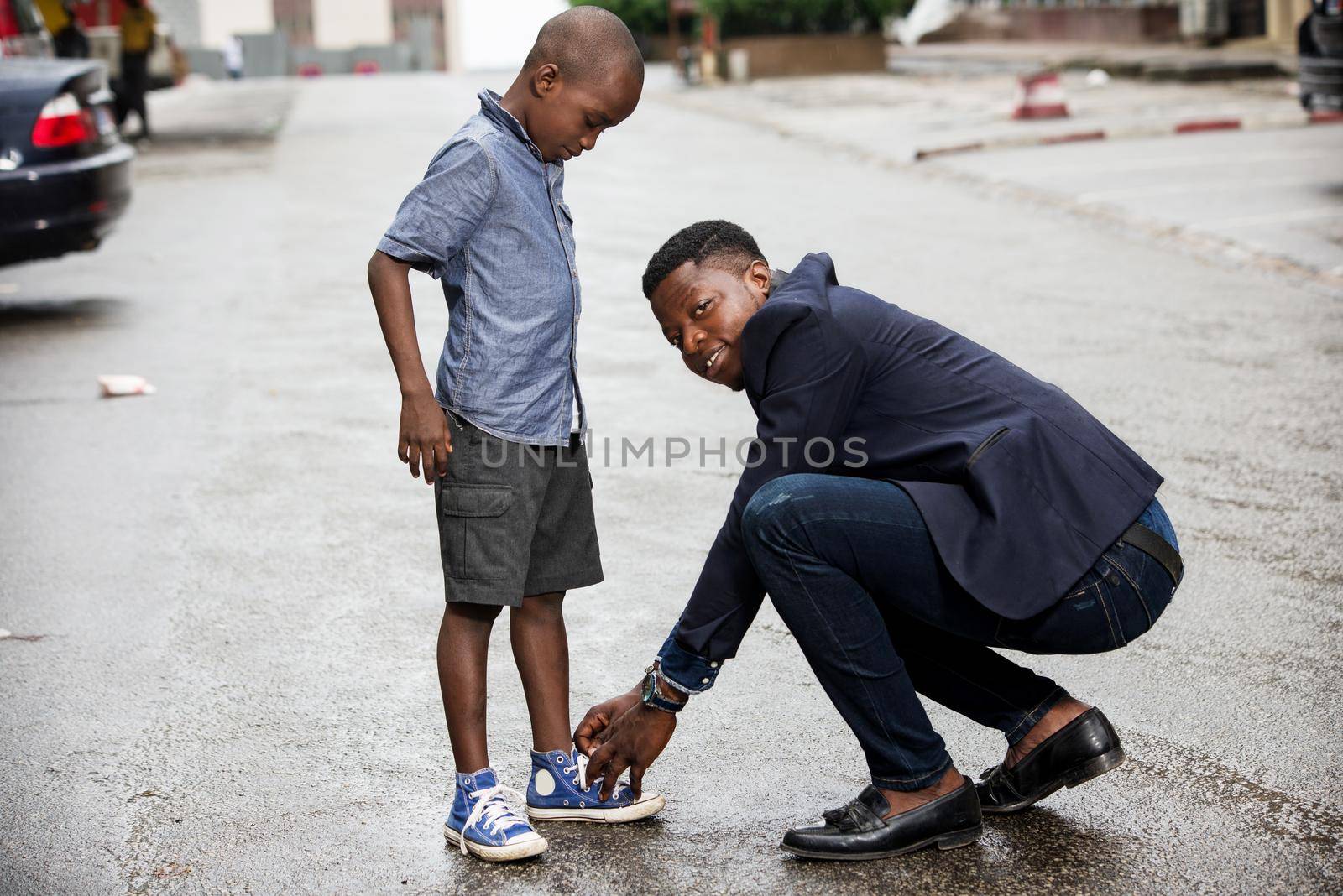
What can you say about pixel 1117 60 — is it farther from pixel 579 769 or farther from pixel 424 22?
pixel 424 22

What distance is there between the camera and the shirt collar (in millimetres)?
3000

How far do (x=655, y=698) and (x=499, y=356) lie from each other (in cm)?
74

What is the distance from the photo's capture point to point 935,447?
2881mm

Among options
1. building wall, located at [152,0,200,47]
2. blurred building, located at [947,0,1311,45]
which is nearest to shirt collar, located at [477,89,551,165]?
blurred building, located at [947,0,1311,45]

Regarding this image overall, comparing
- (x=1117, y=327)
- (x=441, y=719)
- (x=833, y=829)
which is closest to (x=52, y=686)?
(x=441, y=719)

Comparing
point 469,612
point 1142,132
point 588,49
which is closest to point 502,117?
point 588,49

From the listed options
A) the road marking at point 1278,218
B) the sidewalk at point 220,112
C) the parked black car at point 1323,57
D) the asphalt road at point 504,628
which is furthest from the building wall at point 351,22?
the asphalt road at point 504,628

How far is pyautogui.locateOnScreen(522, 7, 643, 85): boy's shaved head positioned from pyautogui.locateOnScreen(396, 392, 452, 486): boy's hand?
2.28ft

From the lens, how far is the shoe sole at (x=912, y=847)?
2.96 metres

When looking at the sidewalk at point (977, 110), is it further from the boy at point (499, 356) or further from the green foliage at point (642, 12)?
the boy at point (499, 356)

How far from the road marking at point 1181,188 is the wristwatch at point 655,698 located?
9967 mm

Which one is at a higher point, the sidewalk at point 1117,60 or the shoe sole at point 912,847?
the sidewalk at point 1117,60

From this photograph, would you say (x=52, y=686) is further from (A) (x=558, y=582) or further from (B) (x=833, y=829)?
(B) (x=833, y=829)

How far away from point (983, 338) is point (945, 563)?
5027mm
